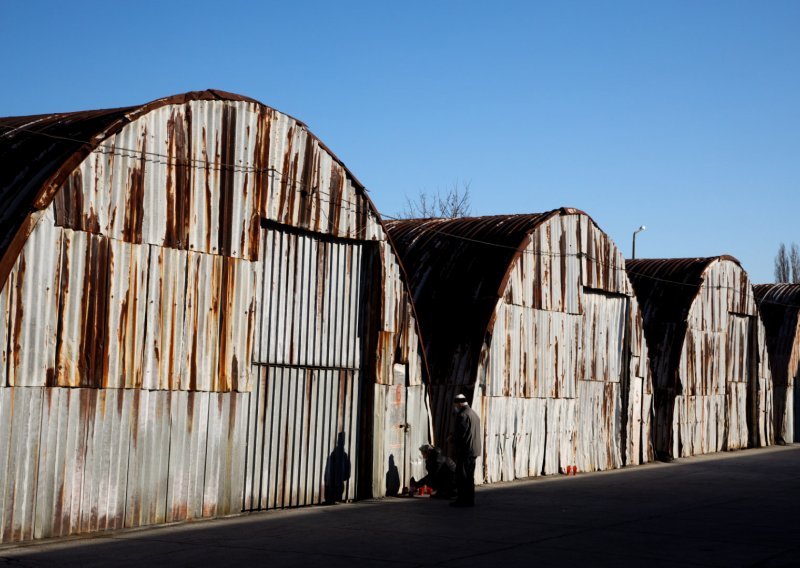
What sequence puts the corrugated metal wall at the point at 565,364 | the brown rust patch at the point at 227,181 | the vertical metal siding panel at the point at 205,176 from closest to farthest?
the vertical metal siding panel at the point at 205,176 < the brown rust patch at the point at 227,181 < the corrugated metal wall at the point at 565,364

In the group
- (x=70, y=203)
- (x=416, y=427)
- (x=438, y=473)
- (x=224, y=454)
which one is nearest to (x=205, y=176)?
(x=70, y=203)

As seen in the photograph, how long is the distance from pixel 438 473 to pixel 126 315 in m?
7.39

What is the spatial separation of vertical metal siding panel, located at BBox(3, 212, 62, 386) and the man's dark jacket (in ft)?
23.4

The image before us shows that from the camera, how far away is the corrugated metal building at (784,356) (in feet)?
127

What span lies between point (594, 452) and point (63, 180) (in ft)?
56.1

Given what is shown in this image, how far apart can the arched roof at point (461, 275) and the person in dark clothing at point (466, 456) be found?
172 inches

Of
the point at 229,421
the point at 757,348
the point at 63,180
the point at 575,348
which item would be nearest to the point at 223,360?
the point at 229,421

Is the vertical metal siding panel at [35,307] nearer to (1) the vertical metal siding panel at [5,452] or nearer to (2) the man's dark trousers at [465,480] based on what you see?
(1) the vertical metal siding panel at [5,452]

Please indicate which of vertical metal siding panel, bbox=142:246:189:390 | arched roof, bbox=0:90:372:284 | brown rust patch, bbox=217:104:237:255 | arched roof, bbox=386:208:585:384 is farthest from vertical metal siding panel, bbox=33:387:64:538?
arched roof, bbox=386:208:585:384

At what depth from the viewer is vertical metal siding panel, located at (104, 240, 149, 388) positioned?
14.1m

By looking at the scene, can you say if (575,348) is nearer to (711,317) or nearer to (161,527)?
(711,317)

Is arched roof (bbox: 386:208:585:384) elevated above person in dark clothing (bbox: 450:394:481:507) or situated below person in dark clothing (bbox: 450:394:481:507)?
above

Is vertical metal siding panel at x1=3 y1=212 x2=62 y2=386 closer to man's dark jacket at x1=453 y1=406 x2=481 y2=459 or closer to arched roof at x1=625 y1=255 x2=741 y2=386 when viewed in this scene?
man's dark jacket at x1=453 y1=406 x2=481 y2=459

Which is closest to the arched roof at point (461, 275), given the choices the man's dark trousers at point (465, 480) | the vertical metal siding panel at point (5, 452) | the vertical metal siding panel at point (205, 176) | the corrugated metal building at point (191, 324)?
the corrugated metal building at point (191, 324)
